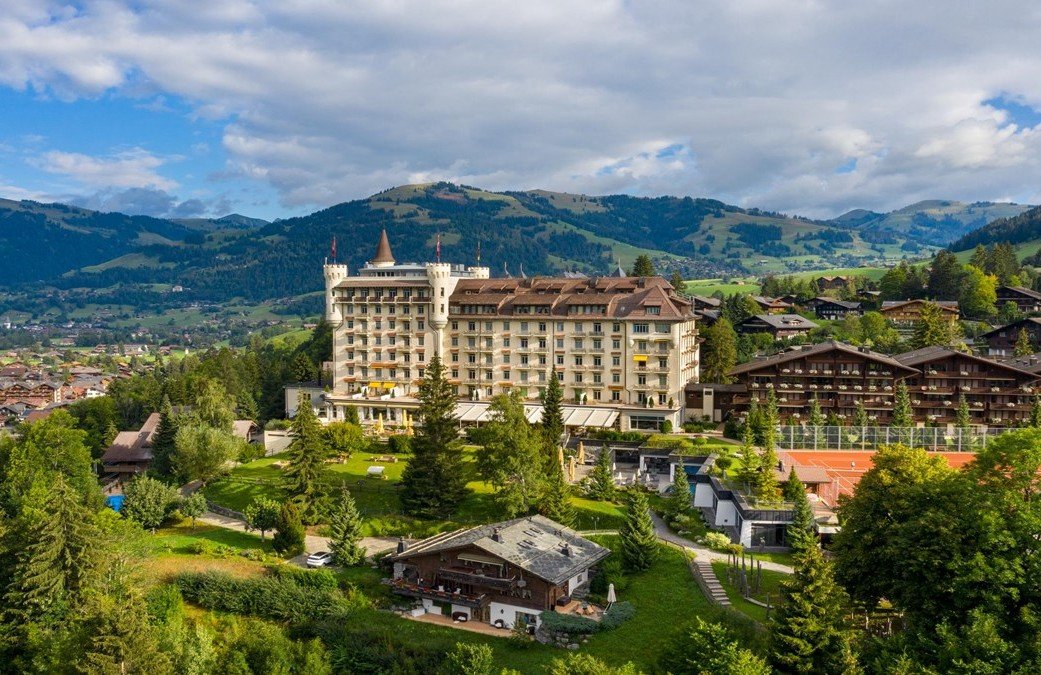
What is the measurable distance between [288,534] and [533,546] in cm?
1824

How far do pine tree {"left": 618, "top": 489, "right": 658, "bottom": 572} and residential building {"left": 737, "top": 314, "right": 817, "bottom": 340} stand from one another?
80295 millimetres

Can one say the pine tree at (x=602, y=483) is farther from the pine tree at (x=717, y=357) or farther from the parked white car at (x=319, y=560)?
the pine tree at (x=717, y=357)

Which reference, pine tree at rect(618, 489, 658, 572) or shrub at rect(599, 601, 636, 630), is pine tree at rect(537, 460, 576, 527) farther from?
shrub at rect(599, 601, 636, 630)

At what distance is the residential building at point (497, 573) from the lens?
47719 mm

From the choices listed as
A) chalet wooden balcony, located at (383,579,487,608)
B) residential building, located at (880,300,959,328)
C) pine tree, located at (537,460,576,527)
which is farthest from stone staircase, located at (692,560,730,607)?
residential building, located at (880,300,959,328)

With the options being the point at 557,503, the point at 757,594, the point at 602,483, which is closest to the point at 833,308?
the point at 602,483

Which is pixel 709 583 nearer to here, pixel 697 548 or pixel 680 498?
pixel 697 548

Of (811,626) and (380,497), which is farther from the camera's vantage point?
(380,497)

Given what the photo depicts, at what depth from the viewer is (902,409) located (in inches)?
3091

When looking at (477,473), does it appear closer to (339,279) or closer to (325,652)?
(325,652)

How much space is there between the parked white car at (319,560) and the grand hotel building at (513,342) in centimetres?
3330

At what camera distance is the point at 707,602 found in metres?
45.4

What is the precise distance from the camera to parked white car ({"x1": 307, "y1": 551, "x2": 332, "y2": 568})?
54.6m

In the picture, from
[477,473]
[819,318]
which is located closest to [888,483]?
[477,473]
